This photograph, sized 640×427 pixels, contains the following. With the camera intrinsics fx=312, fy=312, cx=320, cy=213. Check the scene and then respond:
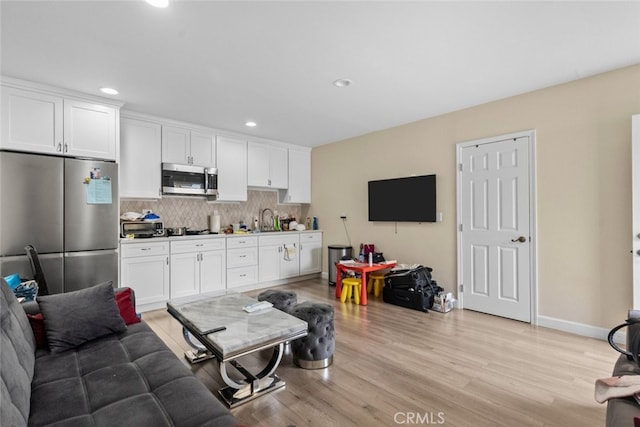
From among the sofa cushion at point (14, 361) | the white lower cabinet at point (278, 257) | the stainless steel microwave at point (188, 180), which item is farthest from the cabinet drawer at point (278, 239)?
the sofa cushion at point (14, 361)

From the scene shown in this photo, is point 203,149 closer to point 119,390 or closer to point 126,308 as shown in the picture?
point 126,308

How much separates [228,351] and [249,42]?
7.12 feet

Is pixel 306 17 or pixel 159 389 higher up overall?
pixel 306 17

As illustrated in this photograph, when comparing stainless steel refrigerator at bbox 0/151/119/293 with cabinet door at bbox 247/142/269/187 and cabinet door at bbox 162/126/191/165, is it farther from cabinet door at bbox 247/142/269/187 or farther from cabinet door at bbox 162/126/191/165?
cabinet door at bbox 247/142/269/187

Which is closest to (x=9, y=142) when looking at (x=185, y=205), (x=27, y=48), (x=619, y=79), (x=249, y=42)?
(x=27, y=48)

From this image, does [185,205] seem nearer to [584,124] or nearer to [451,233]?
[451,233]

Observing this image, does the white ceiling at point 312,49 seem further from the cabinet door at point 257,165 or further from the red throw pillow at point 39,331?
the red throw pillow at point 39,331

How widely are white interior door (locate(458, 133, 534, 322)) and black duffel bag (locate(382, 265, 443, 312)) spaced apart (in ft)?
1.32

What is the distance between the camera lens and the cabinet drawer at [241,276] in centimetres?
472

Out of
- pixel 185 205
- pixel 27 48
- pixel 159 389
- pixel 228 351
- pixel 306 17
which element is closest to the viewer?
pixel 159 389

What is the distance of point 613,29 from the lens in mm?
2254

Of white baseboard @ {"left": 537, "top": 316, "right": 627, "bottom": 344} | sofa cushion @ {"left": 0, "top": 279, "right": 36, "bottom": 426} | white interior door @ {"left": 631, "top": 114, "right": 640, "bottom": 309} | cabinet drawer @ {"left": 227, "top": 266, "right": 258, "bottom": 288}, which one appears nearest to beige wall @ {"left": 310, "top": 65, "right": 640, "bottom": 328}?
white baseboard @ {"left": 537, "top": 316, "right": 627, "bottom": 344}

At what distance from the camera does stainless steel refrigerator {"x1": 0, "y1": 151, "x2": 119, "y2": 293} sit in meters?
2.92

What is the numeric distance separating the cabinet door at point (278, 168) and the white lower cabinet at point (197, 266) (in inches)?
59.7
